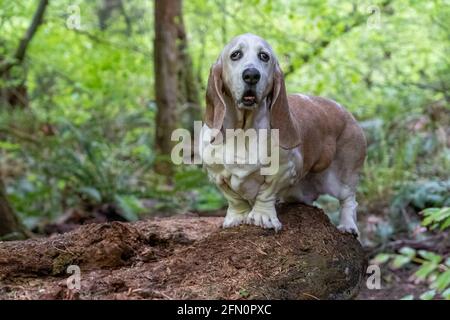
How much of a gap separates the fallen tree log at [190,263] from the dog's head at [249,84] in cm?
69

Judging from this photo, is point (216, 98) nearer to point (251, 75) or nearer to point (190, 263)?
point (251, 75)

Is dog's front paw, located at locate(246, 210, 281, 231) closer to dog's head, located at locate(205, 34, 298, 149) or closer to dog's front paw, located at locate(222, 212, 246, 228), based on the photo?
dog's front paw, located at locate(222, 212, 246, 228)

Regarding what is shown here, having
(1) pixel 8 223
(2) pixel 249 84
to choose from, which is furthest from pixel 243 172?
(1) pixel 8 223

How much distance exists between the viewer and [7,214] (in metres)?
6.38

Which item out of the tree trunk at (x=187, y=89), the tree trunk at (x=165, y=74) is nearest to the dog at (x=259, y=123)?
the tree trunk at (x=165, y=74)

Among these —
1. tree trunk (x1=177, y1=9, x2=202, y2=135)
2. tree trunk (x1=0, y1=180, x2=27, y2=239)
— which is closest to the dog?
tree trunk (x1=0, y1=180, x2=27, y2=239)

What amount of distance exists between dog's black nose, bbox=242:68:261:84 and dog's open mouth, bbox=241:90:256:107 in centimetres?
7

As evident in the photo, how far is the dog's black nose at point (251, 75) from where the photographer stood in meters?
3.92

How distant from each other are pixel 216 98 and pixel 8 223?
3201 mm

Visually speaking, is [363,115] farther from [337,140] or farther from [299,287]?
[299,287]

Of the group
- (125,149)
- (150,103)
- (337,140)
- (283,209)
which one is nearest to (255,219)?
(283,209)

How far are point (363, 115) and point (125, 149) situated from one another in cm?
430

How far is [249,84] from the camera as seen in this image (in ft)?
13.0

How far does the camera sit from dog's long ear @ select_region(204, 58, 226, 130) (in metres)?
4.18
